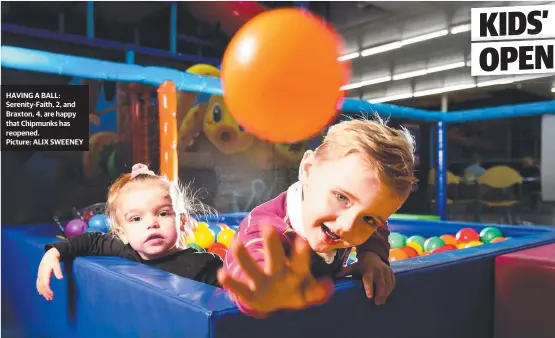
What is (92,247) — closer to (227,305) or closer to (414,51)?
(227,305)

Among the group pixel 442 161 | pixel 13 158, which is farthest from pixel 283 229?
pixel 442 161

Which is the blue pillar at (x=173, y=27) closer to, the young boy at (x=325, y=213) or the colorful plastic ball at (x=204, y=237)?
the colorful plastic ball at (x=204, y=237)

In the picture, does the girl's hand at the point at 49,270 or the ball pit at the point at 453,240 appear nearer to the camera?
the girl's hand at the point at 49,270

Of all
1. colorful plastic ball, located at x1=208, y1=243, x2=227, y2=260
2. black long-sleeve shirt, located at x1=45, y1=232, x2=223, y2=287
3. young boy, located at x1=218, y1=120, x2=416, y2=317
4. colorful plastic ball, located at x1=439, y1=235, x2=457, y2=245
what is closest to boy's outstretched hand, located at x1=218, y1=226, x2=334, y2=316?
young boy, located at x1=218, y1=120, x2=416, y2=317

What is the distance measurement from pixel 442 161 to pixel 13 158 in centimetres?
205

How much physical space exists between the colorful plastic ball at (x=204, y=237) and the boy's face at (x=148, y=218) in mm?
466

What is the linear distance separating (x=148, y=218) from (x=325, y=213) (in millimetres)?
378

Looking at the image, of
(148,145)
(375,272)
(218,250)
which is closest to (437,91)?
(148,145)

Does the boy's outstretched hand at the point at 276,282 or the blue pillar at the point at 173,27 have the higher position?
the blue pillar at the point at 173,27

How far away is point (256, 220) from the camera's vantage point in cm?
85

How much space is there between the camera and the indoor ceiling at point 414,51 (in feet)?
6.03

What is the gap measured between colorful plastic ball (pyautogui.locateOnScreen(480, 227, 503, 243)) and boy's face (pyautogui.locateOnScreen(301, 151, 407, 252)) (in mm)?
1105

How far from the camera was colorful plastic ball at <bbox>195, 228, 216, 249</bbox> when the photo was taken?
1510 millimetres

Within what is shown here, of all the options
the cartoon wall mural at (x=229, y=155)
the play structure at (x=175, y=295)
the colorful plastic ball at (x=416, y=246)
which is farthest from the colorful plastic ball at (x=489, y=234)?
the cartoon wall mural at (x=229, y=155)
